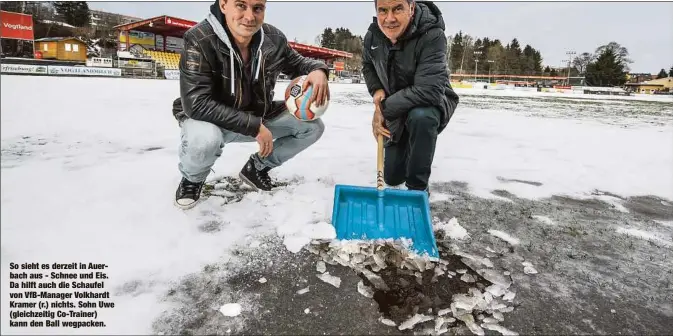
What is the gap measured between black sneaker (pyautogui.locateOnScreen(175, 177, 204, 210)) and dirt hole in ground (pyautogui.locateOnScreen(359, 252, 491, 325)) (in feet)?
3.91

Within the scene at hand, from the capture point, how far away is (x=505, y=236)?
2064 mm

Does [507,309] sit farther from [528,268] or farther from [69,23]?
[69,23]

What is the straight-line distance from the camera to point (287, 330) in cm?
125

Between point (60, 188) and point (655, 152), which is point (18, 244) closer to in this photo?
point (60, 188)

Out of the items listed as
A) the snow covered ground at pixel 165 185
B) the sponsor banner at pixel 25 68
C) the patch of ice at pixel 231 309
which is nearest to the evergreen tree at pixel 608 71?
the snow covered ground at pixel 165 185

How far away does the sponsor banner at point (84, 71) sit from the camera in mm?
18203

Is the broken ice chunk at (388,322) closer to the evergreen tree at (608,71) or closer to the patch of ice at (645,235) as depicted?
the patch of ice at (645,235)

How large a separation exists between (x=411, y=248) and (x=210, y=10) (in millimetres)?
1763

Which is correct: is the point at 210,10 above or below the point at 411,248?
above

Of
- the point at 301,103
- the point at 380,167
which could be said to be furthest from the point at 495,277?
the point at 301,103

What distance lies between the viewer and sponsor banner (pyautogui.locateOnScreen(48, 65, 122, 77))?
59.7 feet

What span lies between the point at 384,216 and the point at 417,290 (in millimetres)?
554

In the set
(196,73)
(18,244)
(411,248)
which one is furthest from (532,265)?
(18,244)

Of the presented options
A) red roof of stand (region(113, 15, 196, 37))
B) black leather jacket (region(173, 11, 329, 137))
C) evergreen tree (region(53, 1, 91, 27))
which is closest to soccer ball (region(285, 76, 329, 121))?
black leather jacket (region(173, 11, 329, 137))
